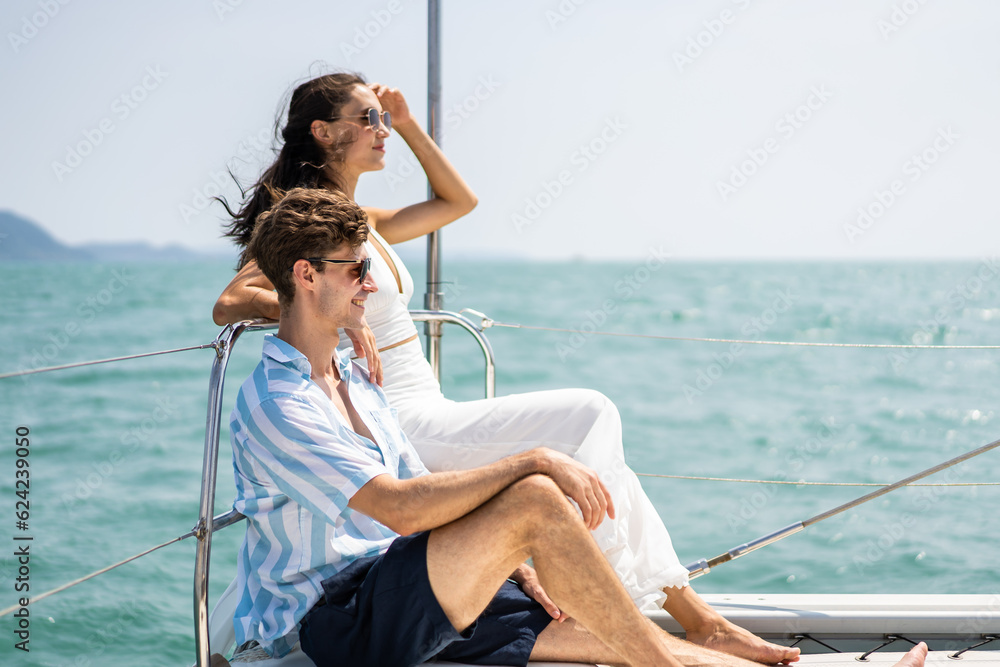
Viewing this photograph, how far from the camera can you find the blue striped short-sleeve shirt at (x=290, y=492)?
1.69m

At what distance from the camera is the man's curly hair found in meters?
1.85

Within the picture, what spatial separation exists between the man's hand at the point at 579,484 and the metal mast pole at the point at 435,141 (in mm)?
1213

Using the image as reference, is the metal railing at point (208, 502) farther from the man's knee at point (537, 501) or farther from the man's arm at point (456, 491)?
the man's knee at point (537, 501)

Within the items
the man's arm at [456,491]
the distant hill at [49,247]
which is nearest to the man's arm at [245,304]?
the man's arm at [456,491]

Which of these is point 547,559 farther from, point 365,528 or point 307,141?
point 307,141

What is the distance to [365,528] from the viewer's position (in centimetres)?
191

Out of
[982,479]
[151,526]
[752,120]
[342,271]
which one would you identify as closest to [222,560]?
[151,526]

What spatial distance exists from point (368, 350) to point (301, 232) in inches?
18.0

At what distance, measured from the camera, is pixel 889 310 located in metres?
25.0

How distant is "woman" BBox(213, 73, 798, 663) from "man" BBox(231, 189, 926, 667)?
0.19 metres

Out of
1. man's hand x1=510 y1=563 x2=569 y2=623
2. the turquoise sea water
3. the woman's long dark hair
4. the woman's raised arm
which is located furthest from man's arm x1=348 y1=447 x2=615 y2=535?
the turquoise sea water

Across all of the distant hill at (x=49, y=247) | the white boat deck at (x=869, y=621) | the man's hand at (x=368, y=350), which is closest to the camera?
the man's hand at (x=368, y=350)

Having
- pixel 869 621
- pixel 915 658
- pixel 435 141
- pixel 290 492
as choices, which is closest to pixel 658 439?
pixel 435 141

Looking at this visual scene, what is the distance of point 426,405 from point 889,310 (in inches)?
995
